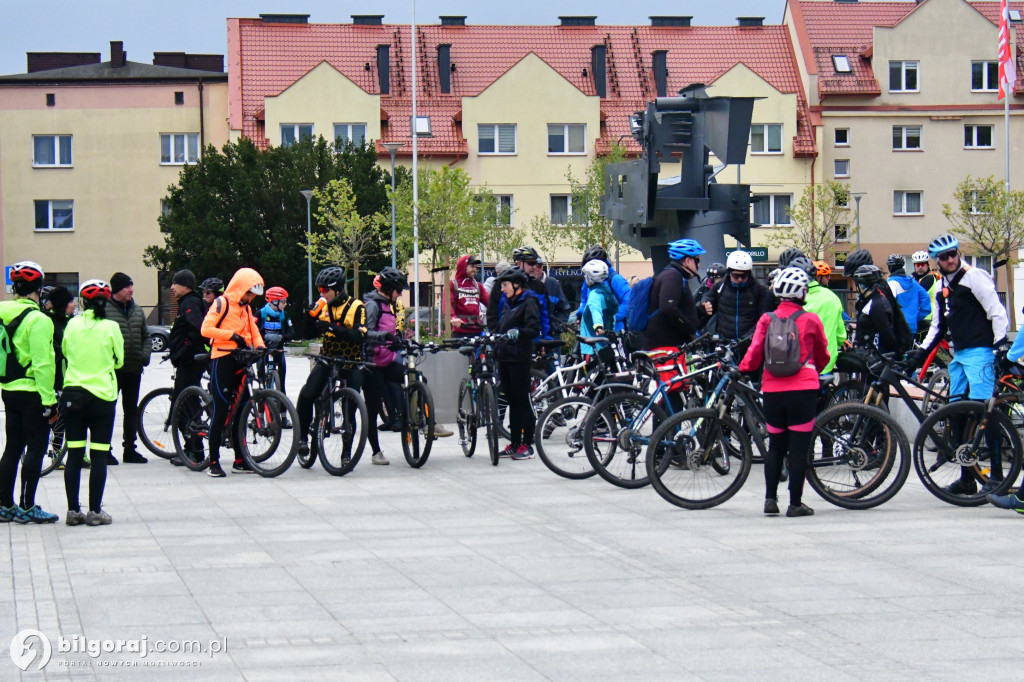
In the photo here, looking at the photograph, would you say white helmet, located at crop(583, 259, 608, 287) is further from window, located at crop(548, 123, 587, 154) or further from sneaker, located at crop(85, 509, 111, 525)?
window, located at crop(548, 123, 587, 154)

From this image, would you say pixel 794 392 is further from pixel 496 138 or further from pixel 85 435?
pixel 496 138

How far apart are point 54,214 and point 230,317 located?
55015 mm

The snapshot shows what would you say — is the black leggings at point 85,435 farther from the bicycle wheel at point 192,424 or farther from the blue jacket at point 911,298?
the blue jacket at point 911,298

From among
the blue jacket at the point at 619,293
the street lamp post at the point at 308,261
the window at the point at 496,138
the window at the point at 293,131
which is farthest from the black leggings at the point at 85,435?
the window at the point at 496,138

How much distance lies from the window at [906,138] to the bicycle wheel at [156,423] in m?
51.8

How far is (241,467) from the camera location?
13367 mm

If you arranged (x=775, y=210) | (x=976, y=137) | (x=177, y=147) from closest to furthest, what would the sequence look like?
(x=976, y=137) < (x=775, y=210) < (x=177, y=147)

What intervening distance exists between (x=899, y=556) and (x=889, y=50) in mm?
56703

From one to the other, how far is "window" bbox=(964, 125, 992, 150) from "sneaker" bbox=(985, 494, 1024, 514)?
55.2 metres

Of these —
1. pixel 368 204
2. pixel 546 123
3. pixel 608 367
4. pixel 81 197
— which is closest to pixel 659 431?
pixel 608 367

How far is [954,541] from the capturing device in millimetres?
9094

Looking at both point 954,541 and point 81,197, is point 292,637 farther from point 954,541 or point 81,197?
point 81,197

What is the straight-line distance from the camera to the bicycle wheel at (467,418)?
1384 cm

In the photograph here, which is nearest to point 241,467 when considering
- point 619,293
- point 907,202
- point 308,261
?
point 619,293
